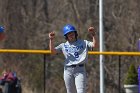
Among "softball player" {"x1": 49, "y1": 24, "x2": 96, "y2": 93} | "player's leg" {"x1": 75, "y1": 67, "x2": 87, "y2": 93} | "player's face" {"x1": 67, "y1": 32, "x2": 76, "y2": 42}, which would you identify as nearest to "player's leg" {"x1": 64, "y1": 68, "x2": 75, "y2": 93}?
"softball player" {"x1": 49, "y1": 24, "x2": 96, "y2": 93}

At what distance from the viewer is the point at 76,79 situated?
1115cm

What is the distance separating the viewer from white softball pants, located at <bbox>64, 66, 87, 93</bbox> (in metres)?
11.1

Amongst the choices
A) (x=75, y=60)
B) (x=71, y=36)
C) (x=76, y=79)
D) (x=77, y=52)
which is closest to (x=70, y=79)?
(x=76, y=79)

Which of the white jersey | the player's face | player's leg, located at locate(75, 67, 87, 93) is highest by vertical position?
the player's face

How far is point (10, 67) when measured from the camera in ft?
76.4

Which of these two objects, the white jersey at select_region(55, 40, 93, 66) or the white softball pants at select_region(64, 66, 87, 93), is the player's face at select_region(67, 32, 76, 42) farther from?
the white softball pants at select_region(64, 66, 87, 93)

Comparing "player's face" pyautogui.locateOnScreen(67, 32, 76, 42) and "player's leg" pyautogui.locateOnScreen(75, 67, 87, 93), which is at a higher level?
"player's face" pyautogui.locateOnScreen(67, 32, 76, 42)

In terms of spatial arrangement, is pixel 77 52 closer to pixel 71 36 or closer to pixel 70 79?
pixel 71 36

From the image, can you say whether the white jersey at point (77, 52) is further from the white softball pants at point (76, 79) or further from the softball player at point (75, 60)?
the white softball pants at point (76, 79)

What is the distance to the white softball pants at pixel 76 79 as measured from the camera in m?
11.1

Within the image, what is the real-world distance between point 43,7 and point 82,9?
143 cm

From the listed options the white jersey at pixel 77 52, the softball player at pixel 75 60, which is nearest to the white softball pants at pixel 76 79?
the softball player at pixel 75 60

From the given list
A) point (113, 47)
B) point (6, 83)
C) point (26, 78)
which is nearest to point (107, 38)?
point (113, 47)

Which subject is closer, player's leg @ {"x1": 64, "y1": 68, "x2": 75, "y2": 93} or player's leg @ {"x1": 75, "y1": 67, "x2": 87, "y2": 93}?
player's leg @ {"x1": 75, "y1": 67, "x2": 87, "y2": 93}
